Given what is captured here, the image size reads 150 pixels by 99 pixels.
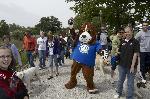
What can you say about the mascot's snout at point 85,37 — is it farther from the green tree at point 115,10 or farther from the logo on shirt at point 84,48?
the green tree at point 115,10

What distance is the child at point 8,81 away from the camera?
4230 millimetres

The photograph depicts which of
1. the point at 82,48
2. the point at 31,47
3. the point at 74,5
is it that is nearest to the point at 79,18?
the point at 74,5

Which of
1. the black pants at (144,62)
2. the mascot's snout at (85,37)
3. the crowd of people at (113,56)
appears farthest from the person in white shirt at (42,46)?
the mascot's snout at (85,37)

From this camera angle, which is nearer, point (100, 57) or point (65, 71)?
point (100, 57)

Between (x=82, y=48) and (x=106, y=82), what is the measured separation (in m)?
1.74

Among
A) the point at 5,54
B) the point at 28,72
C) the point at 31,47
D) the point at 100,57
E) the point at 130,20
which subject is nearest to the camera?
the point at 5,54

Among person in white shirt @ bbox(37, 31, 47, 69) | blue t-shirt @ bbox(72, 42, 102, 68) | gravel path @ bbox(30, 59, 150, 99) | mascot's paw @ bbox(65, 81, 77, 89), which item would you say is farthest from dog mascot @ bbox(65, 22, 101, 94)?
person in white shirt @ bbox(37, 31, 47, 69)

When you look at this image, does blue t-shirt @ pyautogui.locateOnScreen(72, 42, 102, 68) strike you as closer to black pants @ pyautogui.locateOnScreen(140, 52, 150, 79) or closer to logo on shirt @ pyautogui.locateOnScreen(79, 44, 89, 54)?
logo on shirt @ pyautogui.locateOnScreen(79, 44, 89, 54)

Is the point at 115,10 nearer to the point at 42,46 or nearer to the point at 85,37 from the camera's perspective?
the point at 42,46

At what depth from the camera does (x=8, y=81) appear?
4.29 m

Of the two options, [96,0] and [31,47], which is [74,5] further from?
[31,47]

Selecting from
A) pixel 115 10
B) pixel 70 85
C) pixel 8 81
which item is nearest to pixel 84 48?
pixel 70 85

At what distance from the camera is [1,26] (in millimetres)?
69562

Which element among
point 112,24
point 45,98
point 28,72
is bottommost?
point 45,98
